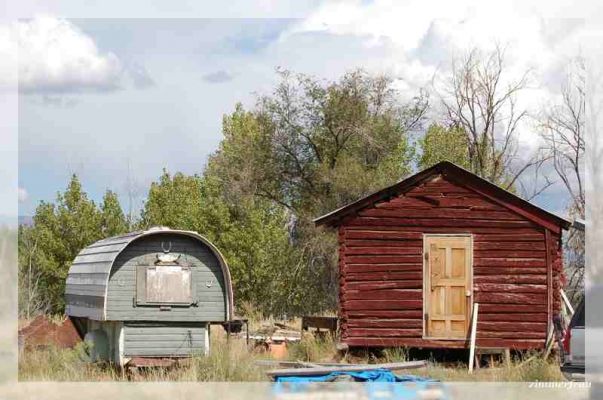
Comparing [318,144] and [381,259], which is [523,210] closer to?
[381,259]

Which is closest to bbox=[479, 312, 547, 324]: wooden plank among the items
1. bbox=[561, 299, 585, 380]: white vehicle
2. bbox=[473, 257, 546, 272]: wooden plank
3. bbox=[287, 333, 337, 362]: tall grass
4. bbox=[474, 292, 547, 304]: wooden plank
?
bbox=[474, 292, 547, 304]: wooden plank

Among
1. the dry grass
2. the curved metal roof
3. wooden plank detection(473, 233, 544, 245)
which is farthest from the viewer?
wooden plank detection(473, 233, 544, 245)

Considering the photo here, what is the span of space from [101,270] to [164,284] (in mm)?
1114

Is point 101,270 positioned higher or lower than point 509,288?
higher

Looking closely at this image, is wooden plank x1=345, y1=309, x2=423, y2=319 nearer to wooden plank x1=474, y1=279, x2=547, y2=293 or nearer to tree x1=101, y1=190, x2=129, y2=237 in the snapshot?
wooden plank x1=474, y1=279, x2=547, y2=293

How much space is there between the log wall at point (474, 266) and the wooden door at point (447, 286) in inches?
5.2

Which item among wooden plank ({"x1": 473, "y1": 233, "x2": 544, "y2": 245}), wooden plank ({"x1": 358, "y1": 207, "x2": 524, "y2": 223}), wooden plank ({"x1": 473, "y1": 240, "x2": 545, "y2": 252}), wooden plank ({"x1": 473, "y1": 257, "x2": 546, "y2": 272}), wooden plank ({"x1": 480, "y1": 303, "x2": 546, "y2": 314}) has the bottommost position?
wooden plank ({"x1": 480, "y1": 303, "x2": 546, "y2": 314})

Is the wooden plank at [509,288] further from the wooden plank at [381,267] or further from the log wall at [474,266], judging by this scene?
the wooden plank at [381,267]

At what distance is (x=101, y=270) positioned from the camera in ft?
57.2

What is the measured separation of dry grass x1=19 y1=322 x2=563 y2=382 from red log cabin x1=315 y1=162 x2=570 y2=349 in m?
0.50

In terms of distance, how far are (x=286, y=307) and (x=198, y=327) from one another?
1705cm

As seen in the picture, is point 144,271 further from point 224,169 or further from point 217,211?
point 224,169

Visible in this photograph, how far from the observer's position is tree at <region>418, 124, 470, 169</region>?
3706 centimetres

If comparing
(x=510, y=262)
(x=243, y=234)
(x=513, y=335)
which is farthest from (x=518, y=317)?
(x=243, y=234)
